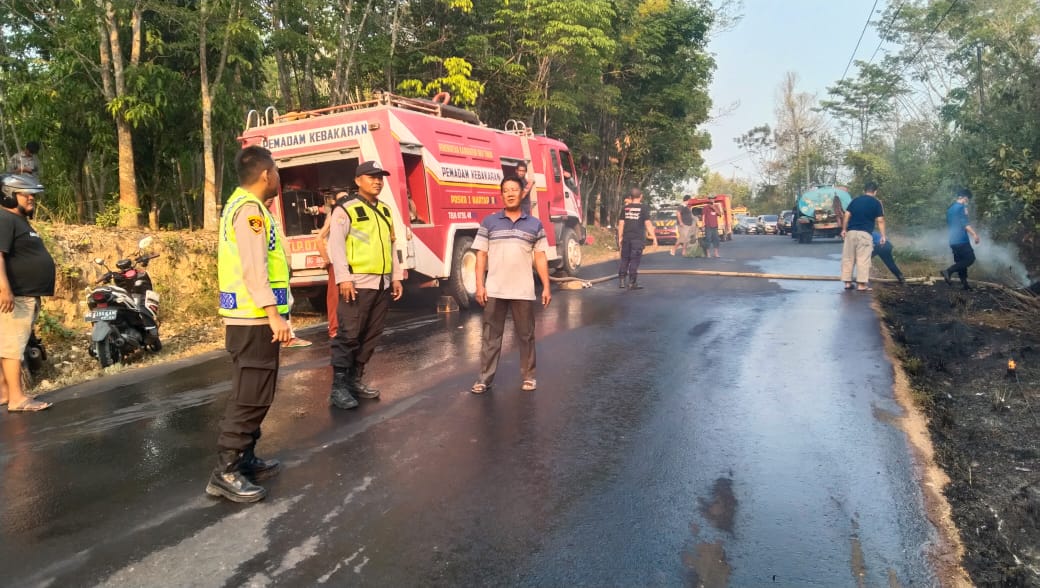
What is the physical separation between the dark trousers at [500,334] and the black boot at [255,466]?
7.27 feet

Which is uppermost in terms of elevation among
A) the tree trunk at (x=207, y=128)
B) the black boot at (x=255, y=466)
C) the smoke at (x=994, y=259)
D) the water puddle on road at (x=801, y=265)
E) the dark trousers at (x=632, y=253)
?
the tree trunk at (x=207, y=128)

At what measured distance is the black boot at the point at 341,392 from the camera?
559 cm

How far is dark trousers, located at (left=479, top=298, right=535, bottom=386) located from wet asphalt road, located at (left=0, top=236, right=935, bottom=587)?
0.22m

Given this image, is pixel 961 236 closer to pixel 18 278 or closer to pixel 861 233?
pixel 861 233

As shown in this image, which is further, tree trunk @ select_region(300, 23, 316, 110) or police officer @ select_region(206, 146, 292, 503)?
tree trunk @ select_region(300, 23, 316, 110)

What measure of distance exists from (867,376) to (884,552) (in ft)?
11.6

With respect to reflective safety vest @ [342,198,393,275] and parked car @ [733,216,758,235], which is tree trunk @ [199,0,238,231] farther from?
parked car @ [733,216,758,235]

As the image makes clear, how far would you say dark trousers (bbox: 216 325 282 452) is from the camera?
389 cm

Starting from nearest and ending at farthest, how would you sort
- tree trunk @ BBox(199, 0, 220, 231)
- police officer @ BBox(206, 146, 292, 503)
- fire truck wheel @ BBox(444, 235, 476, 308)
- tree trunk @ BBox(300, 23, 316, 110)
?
police officer @ BBox(206, 146, 292, 503), fire truck wheel @ BBox(444, 235, 476, 308), tree trunk @ BBox(199, 0, 220, 231), tree trunk @ BBox(300, 23, 316, 110)

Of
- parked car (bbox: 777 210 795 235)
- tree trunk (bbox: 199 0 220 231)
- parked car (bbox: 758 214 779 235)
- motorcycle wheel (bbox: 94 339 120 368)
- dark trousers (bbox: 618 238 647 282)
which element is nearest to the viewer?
motorcycle wheel (bbox: 94 339 120 368)

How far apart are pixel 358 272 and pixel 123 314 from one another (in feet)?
12.9

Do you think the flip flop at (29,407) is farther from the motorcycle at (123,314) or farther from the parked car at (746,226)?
the parked car at (746,226)

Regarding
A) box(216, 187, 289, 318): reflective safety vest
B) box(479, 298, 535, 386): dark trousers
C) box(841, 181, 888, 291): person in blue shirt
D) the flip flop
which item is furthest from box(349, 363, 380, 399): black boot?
box(841, 181, 888, 291): person in blue shirt

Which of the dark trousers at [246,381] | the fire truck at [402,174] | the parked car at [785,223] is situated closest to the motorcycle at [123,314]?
A: the fire truck at [402,174]
